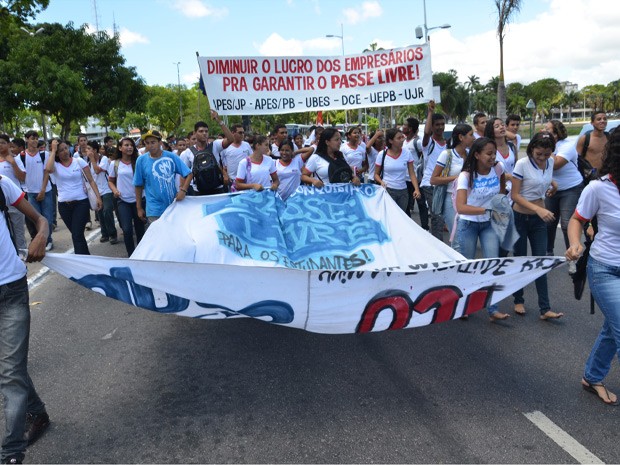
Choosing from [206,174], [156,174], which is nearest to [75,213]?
[156,174]

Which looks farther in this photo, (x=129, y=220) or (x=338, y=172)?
(x=129, y=220)

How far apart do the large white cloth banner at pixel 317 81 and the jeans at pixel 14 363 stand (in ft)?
15.8

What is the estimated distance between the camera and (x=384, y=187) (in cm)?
648

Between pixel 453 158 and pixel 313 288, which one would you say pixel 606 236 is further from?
pixel 453 158

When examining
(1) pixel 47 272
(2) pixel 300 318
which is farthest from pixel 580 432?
(1) pixel 47 272

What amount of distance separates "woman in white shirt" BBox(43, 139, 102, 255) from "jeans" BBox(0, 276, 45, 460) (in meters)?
3.93

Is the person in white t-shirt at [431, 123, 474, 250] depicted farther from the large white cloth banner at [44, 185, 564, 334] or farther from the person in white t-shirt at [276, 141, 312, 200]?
the large white cloth banner at [44, 185, 564, 334]

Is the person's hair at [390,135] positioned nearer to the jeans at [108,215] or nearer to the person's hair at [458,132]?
the person's hair at [458,132]

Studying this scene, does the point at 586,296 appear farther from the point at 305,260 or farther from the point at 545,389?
the point at 305,260

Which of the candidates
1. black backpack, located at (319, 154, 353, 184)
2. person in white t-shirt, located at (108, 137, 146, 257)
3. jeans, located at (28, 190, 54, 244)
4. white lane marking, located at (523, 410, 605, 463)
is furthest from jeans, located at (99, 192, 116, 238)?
white lane marking, located at (523, 410, 605, 463)

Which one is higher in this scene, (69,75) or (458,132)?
(69,75)

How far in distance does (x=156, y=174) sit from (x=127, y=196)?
1.41 metres

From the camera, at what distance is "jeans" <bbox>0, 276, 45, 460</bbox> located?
3107mm

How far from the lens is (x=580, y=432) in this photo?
340 centimetres
